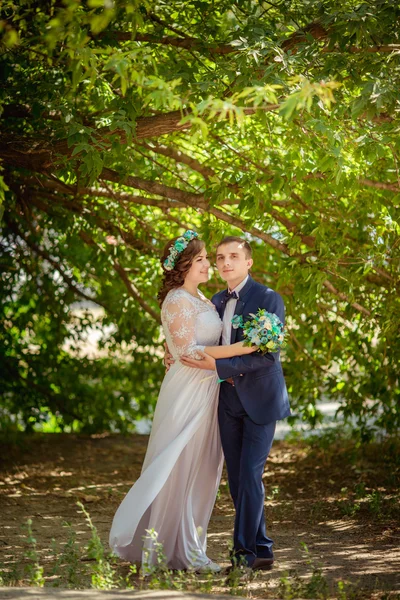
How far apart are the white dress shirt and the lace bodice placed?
0.04 metres

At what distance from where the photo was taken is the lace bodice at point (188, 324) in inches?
203

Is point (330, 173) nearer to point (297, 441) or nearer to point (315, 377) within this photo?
point (315, 377)

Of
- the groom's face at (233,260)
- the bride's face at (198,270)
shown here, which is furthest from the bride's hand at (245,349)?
the bride's face at (198,270)

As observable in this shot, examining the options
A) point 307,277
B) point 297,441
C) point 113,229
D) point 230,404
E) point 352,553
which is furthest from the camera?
point 297,441

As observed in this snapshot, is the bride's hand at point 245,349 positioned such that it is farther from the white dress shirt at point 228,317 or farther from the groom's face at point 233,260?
the groom's face at point 233,260

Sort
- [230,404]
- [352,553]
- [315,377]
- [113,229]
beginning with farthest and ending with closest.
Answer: [315,377], [113,229], [352,553], [230,404]

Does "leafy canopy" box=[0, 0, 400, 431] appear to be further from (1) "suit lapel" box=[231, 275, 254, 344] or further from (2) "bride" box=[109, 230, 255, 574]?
(2) "bride" box=[109, 230, 255, 574]

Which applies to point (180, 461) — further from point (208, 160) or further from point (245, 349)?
point (208, 160)

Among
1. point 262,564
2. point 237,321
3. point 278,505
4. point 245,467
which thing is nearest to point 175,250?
point 237,321

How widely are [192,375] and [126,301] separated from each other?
3.75 m

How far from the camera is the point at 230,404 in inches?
203

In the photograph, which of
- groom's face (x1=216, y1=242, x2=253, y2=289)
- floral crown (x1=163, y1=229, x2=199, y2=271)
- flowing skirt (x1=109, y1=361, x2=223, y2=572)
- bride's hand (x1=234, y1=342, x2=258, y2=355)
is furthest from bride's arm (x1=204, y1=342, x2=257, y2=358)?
floral crown (x1=163, y1=229, x2=199, y2=271)

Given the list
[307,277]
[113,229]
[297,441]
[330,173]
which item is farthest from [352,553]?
[297,441]

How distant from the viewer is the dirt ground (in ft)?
16.7
